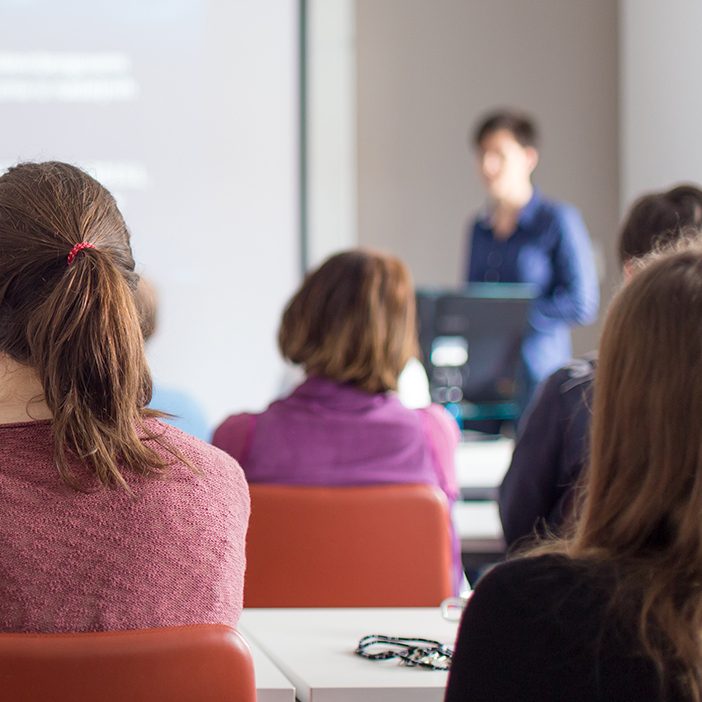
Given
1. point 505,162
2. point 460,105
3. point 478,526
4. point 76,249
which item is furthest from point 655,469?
point 460,105

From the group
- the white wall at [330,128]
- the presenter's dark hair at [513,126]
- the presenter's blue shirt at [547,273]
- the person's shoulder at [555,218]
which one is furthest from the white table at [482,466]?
the white wall at [330,128]

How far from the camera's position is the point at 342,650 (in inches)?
61.1

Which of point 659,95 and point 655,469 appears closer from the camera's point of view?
point 655,469

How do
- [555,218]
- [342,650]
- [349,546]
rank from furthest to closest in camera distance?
[555,218] → [349,546] → [342,650]

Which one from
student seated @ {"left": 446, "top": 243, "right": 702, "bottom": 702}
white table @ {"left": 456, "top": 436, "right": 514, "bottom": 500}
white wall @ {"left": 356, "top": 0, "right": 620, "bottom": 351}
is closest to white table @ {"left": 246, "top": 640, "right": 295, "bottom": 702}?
Result: student seated @ {"left": 446, "top": 243, "right": 702, "bottom": 702}

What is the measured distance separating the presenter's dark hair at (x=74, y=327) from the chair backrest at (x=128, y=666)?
250 mm

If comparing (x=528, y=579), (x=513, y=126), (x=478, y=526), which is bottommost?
(x=478, y=526)

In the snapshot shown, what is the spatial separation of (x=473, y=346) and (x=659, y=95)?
2.55 metres

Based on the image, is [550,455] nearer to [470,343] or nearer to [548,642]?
[548,642]

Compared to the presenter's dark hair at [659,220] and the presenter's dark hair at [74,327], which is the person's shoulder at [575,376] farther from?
the presenter's dark hair at [74,327]

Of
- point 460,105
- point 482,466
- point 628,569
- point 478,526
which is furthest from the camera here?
point 460,105

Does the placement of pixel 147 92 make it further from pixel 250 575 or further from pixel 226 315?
pixel 250 575

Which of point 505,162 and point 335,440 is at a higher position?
point 505,162

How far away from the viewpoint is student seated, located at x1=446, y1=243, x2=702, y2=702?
979 mm
